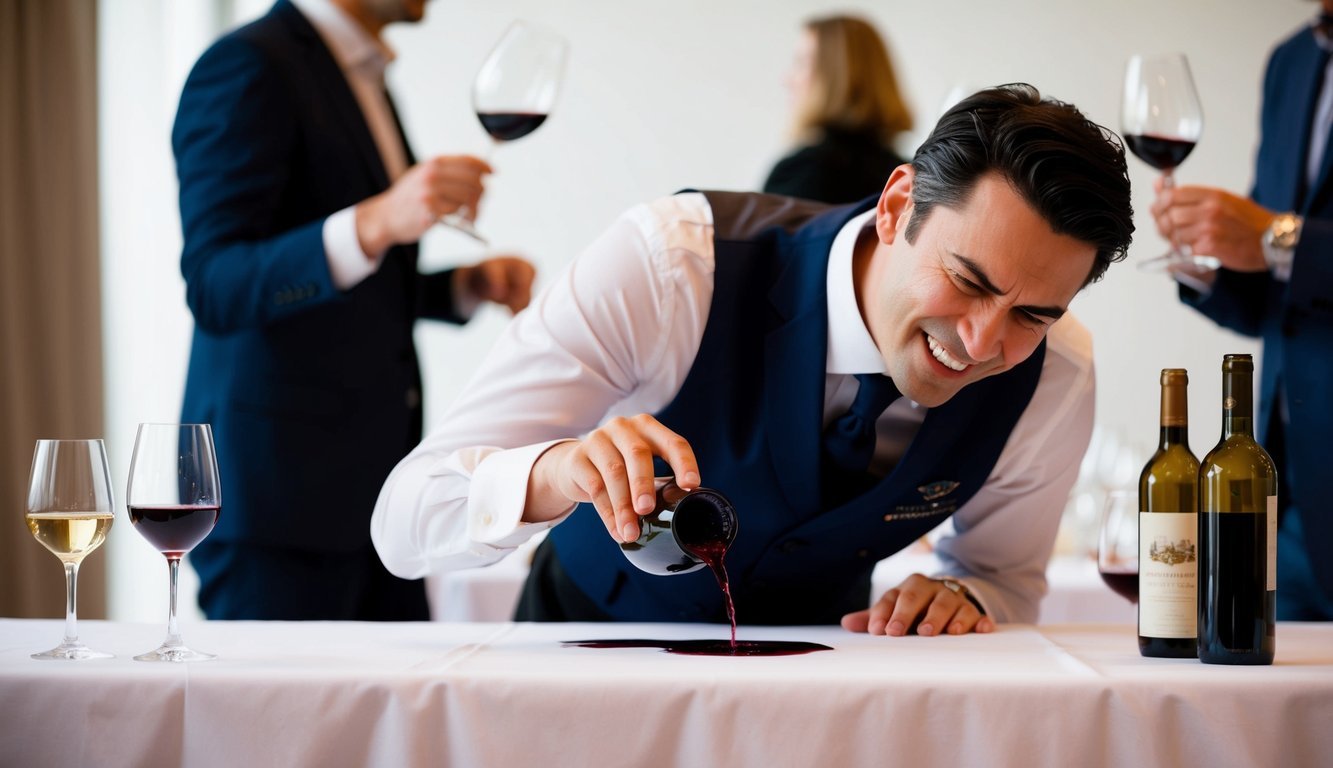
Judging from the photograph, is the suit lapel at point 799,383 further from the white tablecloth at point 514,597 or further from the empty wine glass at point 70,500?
the white tablecloth at point 514,597

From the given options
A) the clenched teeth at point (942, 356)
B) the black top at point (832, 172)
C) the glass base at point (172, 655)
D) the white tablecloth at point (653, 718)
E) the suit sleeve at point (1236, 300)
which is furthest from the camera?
the black top at point (832, 172)

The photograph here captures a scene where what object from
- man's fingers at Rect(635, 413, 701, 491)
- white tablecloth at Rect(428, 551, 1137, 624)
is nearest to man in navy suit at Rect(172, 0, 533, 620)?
white tablecloth at Rect(428, 551, 1137, 624)

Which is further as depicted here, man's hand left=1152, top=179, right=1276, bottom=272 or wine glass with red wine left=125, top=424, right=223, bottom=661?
man's hand left=1152, top=179, right=1276, bottom=272

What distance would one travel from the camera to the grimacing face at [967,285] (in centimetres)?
154

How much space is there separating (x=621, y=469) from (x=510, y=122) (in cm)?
116

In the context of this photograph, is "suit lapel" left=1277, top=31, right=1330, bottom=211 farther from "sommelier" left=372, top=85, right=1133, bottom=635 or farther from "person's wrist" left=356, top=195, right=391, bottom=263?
"person's wrist" left=356, top=195, right=391, bottom=263

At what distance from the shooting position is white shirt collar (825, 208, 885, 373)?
175 cm

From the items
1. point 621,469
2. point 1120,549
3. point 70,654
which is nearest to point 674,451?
point 621,469

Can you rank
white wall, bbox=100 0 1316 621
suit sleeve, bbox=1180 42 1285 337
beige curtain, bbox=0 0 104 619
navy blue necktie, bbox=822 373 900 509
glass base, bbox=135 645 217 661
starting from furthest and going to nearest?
white wall, bbox=100 0 1316 621
beige curtain, bbox=0 0 104 619
suit sleeve, bbox=1180 42 1285 337
navy blue necktie, bbox=822 373 900 509
glass base, bbox=135 645 217 661

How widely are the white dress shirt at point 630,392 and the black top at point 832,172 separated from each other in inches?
51.7

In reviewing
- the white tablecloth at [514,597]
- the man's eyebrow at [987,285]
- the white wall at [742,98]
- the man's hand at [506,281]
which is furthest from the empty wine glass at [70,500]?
the white wall at [742,98]

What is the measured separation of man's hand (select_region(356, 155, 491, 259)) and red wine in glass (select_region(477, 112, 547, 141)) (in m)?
0.07

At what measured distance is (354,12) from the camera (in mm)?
2668

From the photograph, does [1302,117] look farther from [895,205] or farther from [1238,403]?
[1238,403]
